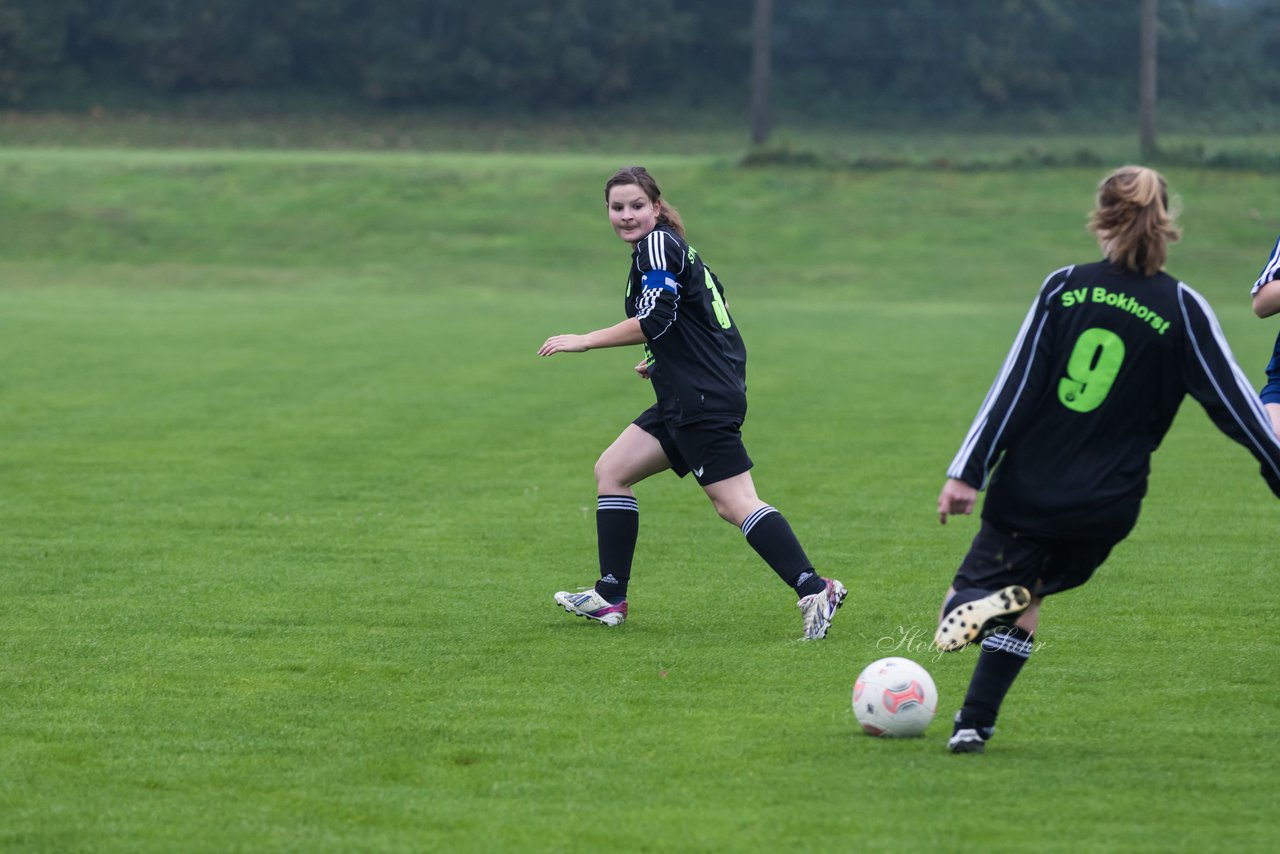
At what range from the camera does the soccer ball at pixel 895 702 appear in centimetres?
512

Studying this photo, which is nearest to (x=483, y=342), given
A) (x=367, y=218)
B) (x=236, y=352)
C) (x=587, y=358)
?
(x=587, y=358)

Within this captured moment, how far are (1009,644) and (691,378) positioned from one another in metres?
2.06

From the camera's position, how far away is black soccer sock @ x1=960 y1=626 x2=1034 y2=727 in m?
4.96

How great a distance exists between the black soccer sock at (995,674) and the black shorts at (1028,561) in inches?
6.9

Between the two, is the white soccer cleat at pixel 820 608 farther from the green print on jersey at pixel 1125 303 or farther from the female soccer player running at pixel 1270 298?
the green print on jersey at pixel 1125 303

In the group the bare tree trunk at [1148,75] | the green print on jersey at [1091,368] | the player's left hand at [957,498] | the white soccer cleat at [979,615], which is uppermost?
the bare tree trunk at [1148,75]

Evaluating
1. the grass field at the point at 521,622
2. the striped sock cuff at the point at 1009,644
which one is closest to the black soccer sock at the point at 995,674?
the striped sock cuff at the point at 1009,644

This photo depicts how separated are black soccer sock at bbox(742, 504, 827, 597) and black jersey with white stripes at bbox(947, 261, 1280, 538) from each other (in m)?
1.75

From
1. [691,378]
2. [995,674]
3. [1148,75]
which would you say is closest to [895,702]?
[995,674]

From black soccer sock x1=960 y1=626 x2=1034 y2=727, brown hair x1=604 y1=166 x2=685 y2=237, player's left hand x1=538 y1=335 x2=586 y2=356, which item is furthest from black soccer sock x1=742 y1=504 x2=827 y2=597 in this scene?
black soccer sock x1=960 y1=626 x2=1034 y2=727

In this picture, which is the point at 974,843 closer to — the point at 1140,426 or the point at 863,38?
the point at 1140,426

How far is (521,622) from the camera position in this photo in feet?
22.5

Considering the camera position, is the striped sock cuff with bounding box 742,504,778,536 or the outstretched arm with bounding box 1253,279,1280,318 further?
the striped sock cuff with bounding box 742,504,778,536

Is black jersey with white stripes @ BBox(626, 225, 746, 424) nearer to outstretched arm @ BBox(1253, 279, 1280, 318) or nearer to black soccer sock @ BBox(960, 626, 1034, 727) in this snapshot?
black soccer sock @ BBox(960, 626, 1034, 727)
